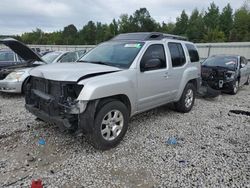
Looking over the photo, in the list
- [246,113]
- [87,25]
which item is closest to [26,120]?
[246,113]

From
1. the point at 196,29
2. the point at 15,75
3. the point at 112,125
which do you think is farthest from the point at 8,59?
the point at 196,29

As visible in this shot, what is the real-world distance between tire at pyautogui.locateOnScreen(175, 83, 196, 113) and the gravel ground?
0.55 metres

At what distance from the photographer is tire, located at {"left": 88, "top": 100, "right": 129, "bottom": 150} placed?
364cm

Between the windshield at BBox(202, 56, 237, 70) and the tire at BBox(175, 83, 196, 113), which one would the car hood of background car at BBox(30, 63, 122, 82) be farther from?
the windshield at BBox(202, 56, 237, 70)

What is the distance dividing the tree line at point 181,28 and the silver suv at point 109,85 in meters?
47.6

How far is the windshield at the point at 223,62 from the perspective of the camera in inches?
364

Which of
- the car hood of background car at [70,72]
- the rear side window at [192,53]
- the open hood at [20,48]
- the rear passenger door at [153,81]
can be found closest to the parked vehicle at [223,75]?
the rear side window at [192,53]

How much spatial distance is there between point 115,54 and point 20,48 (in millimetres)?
3706

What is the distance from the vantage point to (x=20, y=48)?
6875 millimetres

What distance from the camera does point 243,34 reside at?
51.8 meters

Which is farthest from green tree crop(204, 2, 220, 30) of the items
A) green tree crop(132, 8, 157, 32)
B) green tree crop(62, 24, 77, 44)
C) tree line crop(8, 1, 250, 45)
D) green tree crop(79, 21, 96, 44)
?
green tree crop(62, 24, 77, 44)

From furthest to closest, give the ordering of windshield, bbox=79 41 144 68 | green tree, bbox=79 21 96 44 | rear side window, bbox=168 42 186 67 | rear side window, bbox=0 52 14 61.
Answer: green tree, bbox=79 21 96 44 < rear side window, bbox=0 52 14 61 < rear side window, bbox=168 42 186 67 < windshield, bbox=79 41 144 68

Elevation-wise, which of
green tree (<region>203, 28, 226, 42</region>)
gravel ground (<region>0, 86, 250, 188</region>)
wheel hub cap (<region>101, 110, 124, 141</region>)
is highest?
green tree (<region>203, 28, 226, 42</region>)

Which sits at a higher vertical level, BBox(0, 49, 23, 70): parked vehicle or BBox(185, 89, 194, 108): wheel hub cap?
BBox(0, 49, 23, 70): parked vehicle
